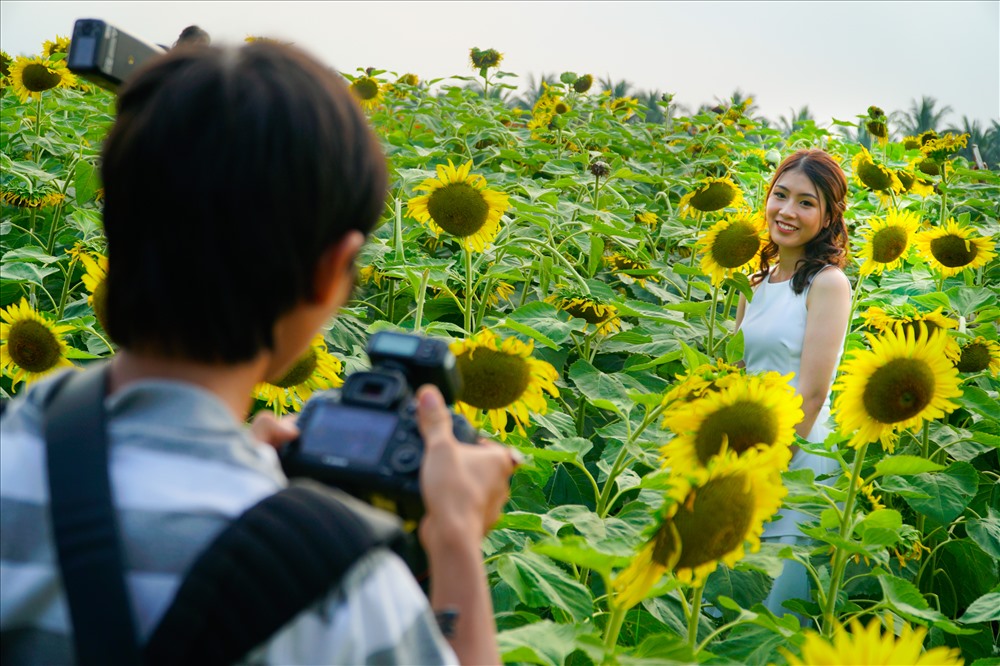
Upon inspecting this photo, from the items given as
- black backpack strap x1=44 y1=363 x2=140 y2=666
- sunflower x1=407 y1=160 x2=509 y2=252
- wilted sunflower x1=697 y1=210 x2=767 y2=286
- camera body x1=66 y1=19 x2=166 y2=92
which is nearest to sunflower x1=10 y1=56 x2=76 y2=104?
sunflower x1=407 y1=160 x2=509 y2=252

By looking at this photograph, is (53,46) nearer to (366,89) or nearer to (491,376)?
(366,89)

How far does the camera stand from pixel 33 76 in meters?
3.44

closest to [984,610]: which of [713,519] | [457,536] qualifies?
[713,519]

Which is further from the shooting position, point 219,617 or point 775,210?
point 775,210

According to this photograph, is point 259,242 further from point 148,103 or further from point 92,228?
point 92,228

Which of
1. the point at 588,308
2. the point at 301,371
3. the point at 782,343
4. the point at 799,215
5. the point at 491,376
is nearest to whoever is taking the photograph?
the point at 491,376

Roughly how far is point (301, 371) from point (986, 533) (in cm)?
139

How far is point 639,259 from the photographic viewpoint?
291cm

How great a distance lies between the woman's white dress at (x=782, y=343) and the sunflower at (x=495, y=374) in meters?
1.00

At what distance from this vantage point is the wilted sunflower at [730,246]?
248cm

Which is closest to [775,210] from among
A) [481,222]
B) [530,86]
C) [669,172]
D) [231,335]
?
[481,222]

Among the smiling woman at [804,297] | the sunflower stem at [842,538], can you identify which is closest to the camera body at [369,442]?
the sunflower stem at [842,538]

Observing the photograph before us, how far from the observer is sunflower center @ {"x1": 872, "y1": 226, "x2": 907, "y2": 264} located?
2.74 m

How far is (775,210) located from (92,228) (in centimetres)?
177
